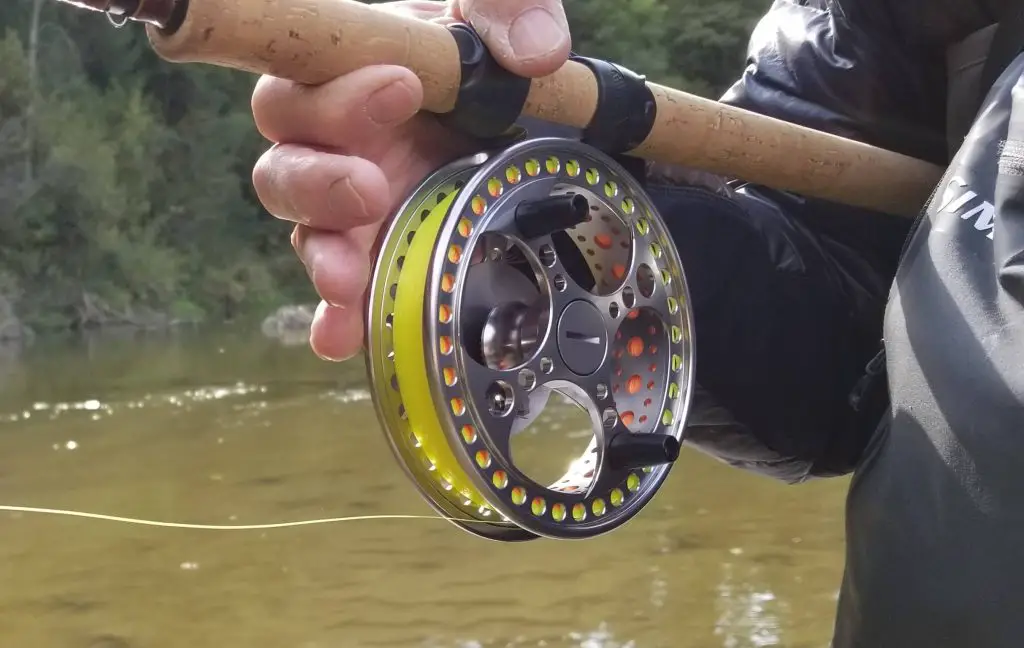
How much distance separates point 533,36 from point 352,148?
13cm

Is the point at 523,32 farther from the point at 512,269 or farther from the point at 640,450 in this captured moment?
the point at 640,450

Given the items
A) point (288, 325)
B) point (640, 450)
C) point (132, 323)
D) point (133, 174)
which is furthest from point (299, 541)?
point (133, 174)

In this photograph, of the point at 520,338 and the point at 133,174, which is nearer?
the point at 520,338

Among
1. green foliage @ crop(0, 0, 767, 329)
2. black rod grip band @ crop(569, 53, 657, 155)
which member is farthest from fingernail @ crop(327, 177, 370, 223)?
green foliage @ crop(0, 0, 767, 329)

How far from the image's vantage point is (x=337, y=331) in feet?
2.53

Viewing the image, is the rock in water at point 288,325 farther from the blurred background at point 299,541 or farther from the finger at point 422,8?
the finger at point 422,8

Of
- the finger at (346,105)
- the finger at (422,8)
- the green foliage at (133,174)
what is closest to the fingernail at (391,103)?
the finger at (346,105)

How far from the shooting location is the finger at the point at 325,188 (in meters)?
0.70

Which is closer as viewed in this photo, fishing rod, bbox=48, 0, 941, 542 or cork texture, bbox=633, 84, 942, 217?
fishing rod, bbox=48, 0, 941, 542

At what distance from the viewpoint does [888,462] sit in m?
0.73

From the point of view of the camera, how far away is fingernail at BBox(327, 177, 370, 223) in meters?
0.70

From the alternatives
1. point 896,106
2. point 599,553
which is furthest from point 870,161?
point 599,553

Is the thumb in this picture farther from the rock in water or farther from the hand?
the rock in water

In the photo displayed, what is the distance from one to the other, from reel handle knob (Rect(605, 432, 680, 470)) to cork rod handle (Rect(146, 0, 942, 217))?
226 millimetres
